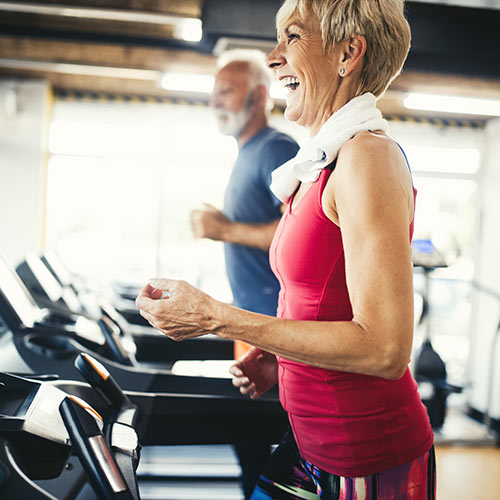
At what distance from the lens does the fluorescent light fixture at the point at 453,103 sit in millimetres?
5047

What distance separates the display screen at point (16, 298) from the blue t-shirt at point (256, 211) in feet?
2.54

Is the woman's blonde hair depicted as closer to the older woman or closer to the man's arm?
the older woman

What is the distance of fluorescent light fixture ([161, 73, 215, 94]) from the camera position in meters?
4.87

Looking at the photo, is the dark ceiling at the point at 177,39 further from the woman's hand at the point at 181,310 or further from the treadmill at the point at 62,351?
the woman's hand at the point at 181,310

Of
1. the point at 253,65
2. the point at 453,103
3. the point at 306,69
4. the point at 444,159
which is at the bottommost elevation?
the point at 306,69

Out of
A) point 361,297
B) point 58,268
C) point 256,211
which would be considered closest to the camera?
point 361,297

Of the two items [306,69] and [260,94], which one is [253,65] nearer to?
[260,94]

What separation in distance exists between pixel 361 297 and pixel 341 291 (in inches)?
5.7

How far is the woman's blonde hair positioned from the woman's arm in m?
0.19

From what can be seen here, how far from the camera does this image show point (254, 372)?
4.34 ft

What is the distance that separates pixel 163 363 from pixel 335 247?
78.6 inches

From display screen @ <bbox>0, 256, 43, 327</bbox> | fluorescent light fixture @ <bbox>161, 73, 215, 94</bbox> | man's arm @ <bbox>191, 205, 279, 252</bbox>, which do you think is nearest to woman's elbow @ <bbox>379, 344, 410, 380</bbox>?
man's arm @ <bbox>191, 205, 279, 252</bbox>

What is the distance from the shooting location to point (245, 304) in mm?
2133

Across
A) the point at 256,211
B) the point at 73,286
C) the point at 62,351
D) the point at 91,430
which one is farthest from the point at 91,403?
the point at 73,286
